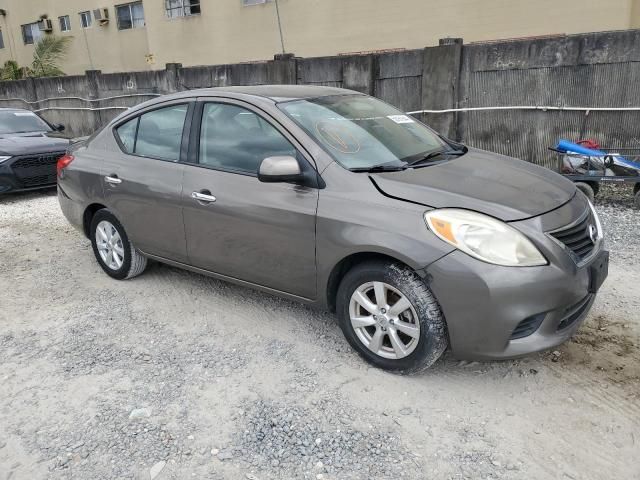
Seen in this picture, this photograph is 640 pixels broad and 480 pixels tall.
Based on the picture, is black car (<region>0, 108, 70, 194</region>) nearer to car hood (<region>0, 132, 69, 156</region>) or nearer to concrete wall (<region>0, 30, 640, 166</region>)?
car hood (<region>0, 132, 69, 156</region>)

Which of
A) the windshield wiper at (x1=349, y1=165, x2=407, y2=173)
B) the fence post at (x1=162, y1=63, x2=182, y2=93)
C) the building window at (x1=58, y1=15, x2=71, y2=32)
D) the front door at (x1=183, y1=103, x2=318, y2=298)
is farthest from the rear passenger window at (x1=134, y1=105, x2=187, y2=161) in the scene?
the building window at (x1=58, y1=15, x2=71, y2=32)

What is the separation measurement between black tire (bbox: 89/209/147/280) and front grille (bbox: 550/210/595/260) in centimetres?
332

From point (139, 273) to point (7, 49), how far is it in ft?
103

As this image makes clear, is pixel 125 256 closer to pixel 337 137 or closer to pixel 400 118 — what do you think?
pixel 337 137

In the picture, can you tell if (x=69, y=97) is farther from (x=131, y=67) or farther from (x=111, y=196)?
(x=111, y=196)

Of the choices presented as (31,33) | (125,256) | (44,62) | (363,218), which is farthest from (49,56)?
(363,218)

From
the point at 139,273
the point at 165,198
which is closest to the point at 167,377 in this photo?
the point at 165,198

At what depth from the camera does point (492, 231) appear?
2.75m

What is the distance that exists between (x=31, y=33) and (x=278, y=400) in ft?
104

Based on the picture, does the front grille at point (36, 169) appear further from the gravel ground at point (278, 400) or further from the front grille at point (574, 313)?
the front grille at point (574, 313)

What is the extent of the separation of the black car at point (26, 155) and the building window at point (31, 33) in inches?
877

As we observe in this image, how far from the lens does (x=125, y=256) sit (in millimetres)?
4645

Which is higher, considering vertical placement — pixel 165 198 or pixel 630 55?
pixel 630 55

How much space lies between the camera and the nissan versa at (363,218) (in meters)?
2.75
